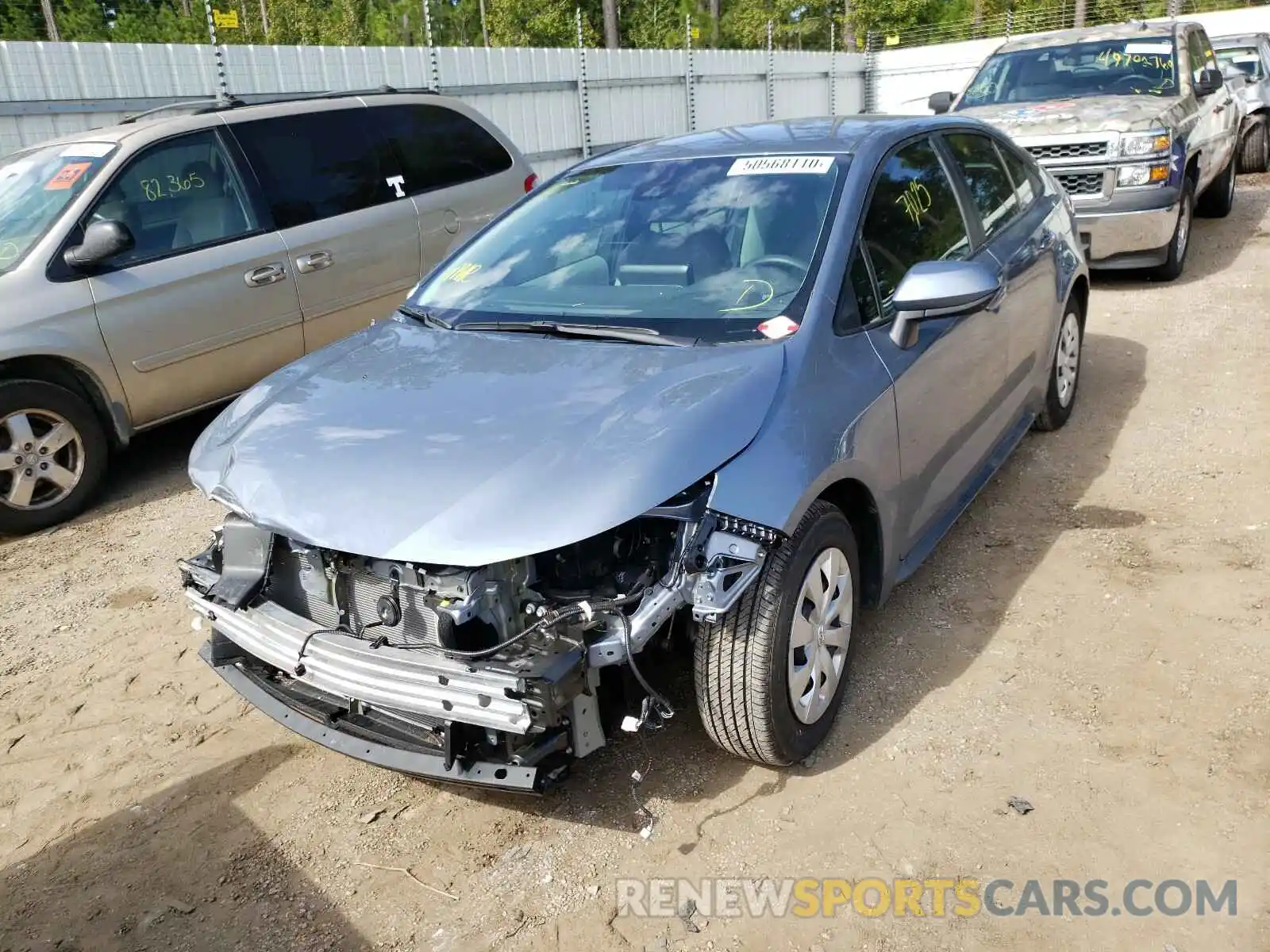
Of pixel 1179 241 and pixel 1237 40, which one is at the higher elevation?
pixel 1237 40

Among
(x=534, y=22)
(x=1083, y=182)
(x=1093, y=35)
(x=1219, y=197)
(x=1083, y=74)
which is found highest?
(x=534, y=22)

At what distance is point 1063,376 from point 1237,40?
11894mm

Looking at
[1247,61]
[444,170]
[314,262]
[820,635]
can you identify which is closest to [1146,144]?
[444,170]

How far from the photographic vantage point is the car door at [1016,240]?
426 centimetres

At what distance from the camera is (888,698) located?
3.31 meters

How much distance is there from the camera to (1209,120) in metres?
9.14

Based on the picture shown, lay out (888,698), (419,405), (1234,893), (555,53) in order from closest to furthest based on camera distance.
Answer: (1234,893)
(419,405)
(888,698)
(555,53)

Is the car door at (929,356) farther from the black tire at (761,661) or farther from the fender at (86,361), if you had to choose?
the fender at (86,361)

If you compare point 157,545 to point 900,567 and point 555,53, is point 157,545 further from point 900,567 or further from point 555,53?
point 555,53

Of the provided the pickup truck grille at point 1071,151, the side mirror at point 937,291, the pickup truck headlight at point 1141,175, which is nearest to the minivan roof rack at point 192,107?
the side mirror at point 937,291

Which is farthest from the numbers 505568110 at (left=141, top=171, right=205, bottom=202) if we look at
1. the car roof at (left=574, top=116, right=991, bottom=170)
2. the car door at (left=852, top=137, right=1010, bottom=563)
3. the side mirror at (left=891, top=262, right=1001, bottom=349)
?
the side mirror at (left=891, top=262, right=1001, bottom=349)

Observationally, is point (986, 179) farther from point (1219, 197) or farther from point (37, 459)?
point (1219, 197)

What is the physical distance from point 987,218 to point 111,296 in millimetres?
4255

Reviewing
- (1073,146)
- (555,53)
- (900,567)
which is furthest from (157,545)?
(555,53)
